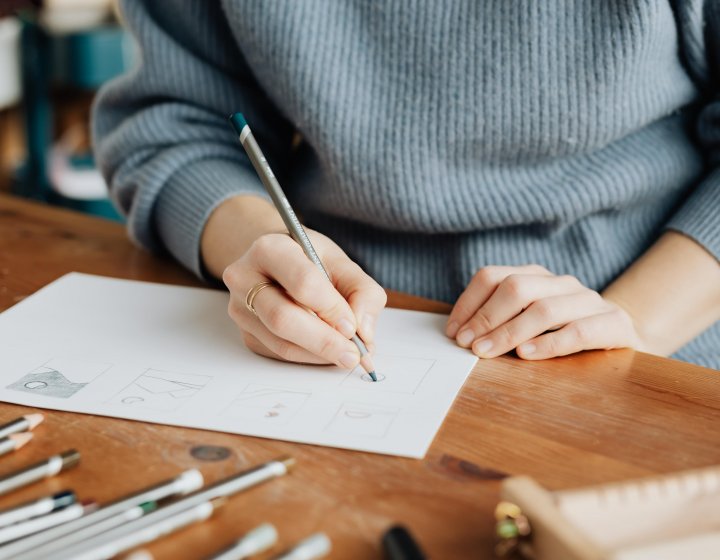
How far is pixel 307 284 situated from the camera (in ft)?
1.90

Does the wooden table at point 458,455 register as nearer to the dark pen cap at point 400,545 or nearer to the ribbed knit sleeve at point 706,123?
the dark pen cap at point 400,545

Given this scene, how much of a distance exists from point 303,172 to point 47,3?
5.38ft

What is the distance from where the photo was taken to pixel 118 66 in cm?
226

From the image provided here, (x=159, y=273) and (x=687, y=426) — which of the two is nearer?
(x=687, y=426)

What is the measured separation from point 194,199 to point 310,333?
0.28 m

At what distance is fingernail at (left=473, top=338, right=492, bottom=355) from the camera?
0.62 meters

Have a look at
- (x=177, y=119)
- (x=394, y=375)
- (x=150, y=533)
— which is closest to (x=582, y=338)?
(x=394, y=375)

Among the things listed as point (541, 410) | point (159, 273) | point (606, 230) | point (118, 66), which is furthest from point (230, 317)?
point (118, 66)

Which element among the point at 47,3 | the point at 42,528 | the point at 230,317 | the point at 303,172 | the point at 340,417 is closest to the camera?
the point at 42,528

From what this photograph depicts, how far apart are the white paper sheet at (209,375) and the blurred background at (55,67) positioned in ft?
5.10

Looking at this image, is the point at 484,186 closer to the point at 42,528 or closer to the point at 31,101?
the point at 42,528

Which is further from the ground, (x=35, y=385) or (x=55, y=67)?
(x=35, y=385)

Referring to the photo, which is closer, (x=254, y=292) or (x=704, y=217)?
(x=254, y=292)

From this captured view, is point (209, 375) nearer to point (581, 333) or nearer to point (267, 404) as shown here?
point (267, 404)
